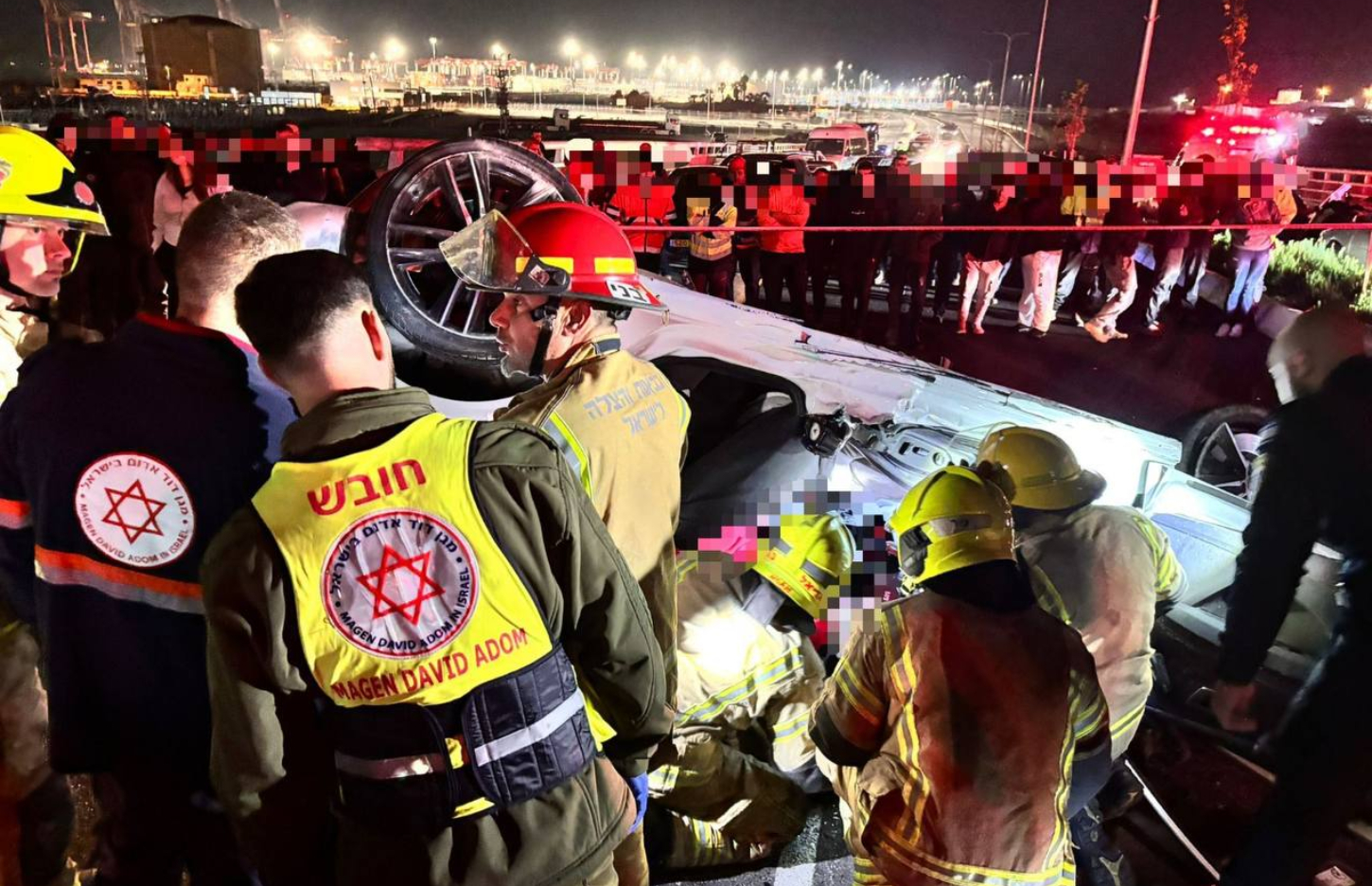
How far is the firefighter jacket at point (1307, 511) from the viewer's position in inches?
97.3

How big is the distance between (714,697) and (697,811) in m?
0.41

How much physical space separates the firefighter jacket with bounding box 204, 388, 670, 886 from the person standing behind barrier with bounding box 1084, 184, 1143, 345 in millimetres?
6348

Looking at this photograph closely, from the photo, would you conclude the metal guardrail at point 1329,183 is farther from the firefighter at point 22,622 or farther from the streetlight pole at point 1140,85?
the firefighter at point 22,622

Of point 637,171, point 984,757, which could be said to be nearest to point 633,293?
point 984,757

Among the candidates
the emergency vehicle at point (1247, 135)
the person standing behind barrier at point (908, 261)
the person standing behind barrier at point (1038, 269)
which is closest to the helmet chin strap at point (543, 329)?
the person standing behind barrier at point (908, 261)

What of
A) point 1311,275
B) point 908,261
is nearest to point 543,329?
point 908,261

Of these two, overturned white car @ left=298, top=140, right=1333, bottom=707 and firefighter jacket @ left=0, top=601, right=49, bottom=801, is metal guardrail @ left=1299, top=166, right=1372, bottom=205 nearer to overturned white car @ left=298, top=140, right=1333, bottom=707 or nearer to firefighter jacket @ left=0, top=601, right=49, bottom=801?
overturned white car @ left=298, top=140, right=1333, bottom=707

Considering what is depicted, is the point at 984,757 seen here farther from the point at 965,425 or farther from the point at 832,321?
the point at 832,321

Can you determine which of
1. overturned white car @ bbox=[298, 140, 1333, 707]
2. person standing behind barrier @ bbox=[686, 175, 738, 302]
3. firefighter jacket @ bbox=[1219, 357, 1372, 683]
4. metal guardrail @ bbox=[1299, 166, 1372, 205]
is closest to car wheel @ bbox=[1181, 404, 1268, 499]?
overturned white car @ bbox=[298, 140, 1333, 707]

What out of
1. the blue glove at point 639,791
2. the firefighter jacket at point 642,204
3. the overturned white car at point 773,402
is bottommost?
the blue glove at point 639,791

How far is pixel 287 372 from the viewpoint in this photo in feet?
4.93

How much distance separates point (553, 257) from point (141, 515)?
121 cm

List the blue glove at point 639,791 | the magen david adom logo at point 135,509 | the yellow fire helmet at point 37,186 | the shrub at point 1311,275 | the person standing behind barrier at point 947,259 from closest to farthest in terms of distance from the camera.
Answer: the magen david adom logo at point 135,509, the blue glove at point 639,791, the yellow fire helmet at point 37,186, the shrub at point 1311,275, the person standing behind barrier at point 947,259

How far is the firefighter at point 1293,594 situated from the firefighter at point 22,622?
3.52 metres
